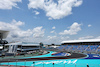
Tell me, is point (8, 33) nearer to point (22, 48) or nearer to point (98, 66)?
point (22, 48)

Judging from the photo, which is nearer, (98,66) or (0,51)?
(98,66)

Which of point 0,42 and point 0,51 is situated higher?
point 0,42

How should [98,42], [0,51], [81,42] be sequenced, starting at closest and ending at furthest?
[0,51] → [98,42] → [81,42]

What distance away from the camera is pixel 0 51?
5153cm

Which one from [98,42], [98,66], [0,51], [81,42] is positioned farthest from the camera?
[81,42]

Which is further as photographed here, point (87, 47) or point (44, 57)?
point (87, 47)

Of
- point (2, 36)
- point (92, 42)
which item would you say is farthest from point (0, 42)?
point (92, 42)

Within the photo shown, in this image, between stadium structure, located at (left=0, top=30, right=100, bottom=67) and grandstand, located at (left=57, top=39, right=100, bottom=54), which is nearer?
stadium structure, located at (left=0, top=30, right=100, bottom=67)

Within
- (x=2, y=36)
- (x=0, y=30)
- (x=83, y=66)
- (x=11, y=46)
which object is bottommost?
(x=83, y=66)

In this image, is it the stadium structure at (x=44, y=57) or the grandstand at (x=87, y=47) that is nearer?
the stadium structure at (x=44, y=57)

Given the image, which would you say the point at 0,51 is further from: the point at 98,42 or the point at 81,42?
the point at 98,42

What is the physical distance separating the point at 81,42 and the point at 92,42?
10.6 m

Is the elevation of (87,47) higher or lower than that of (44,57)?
higher

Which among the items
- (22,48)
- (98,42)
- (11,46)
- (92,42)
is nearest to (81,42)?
(92,42)
